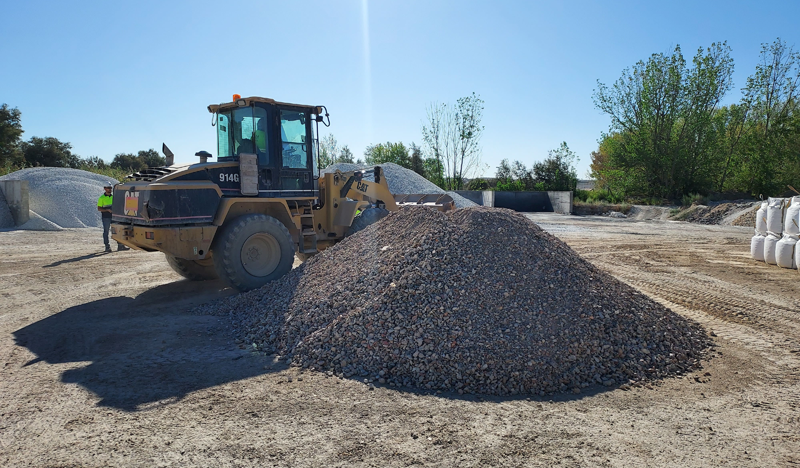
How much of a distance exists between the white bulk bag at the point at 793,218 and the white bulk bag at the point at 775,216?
229mm

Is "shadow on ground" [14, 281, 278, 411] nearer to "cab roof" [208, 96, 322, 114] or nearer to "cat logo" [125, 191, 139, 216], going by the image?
"cat logo" [125, 191, 139, 216]

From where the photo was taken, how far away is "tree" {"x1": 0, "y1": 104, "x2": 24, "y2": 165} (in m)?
29.6

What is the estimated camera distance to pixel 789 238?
9.83m

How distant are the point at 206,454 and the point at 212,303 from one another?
4019 millimetres

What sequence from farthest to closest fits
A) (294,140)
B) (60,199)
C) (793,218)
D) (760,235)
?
(60,199), (760,235), (793,218), (294,140)

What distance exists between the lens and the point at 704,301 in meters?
7.35

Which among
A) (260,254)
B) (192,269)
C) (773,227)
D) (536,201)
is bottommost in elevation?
(192,269)

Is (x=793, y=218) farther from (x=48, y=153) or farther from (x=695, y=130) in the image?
(x=48, y=153)

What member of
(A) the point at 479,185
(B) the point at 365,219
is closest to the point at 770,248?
(B) the point at 365,219

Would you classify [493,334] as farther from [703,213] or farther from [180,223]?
[703,213]

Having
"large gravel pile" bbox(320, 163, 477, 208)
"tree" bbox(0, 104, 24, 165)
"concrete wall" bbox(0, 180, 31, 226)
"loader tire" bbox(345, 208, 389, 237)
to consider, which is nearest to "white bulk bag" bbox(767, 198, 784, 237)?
"loader tire" bbox(345, 208, 389, 237)

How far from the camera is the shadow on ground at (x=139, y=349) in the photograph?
4.25 metres

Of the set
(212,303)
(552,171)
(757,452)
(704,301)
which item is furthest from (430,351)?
(552,171)

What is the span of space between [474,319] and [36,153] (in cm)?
3821
